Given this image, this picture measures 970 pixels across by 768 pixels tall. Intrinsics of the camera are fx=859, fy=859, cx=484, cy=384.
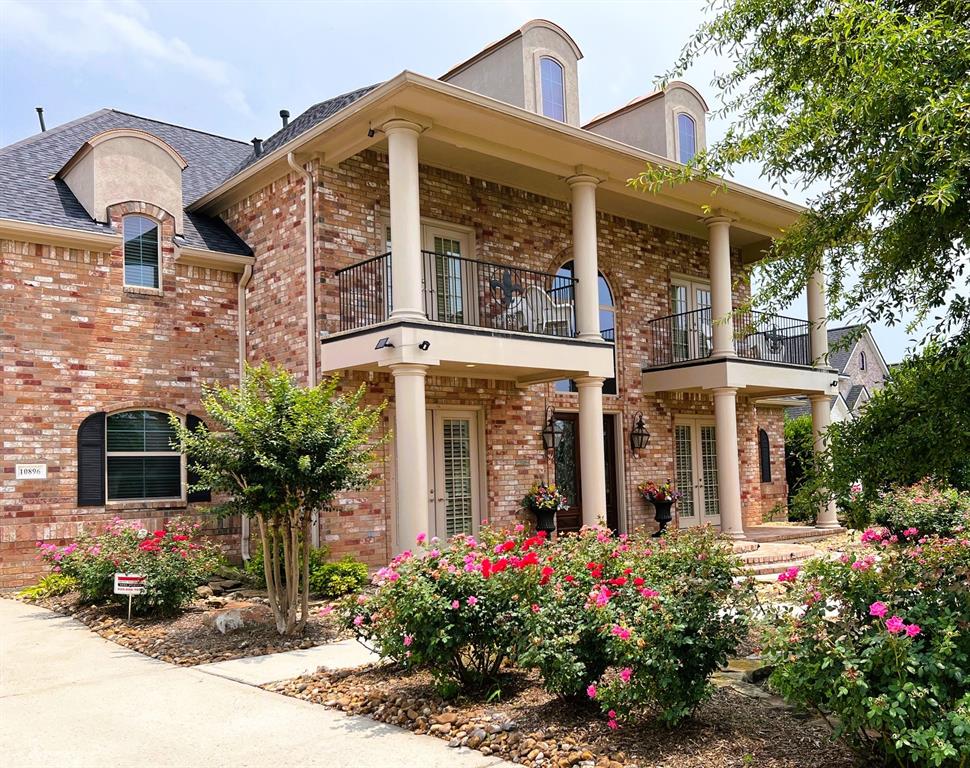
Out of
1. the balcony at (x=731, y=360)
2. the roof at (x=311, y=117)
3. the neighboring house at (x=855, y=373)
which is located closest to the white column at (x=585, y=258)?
the balcony at (x=731, y=360)

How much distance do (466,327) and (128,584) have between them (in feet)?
16.3

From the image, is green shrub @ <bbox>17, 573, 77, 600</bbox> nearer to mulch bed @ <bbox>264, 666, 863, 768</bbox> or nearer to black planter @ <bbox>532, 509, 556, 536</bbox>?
mulch bed @ <bbox>264, 666, 863, 768</bbox>

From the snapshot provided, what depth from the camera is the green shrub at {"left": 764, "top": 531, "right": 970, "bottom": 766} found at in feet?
12.3

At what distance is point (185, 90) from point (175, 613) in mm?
8886

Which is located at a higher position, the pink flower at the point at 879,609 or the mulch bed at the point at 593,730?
the pink flower at the point at 879,609

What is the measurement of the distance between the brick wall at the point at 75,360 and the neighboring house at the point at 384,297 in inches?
1.1

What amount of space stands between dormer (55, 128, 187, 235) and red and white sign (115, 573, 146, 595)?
18.7 feet

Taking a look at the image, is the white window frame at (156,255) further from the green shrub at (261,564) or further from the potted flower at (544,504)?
the potted flower at (544,504)

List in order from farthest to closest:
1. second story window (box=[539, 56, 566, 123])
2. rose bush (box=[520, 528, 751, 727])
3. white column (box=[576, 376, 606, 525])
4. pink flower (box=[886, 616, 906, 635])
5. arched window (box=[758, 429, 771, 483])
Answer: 1. arched window (box=[758, 429, 771, 483])
2. second story window (box=[539, 56, 566, 123])
3. white column (box=[576, 376, 606, 525])
4. rose bush (box=[520, 528, 751, 727])
5. pink flower (box=[886, 616, 906, 635])

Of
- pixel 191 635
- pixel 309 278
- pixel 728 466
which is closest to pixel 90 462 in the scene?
pixel 309 278

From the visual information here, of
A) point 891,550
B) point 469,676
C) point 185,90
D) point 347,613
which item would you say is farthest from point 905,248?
point 185,90

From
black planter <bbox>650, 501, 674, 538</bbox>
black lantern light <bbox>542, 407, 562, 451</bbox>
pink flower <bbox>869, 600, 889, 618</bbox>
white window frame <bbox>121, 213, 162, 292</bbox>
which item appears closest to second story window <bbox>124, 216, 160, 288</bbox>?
white window frame <bbox>121, 213, 162, 292</bbox>

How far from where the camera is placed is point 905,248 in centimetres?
461

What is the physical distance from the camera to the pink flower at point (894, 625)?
3.90 m
